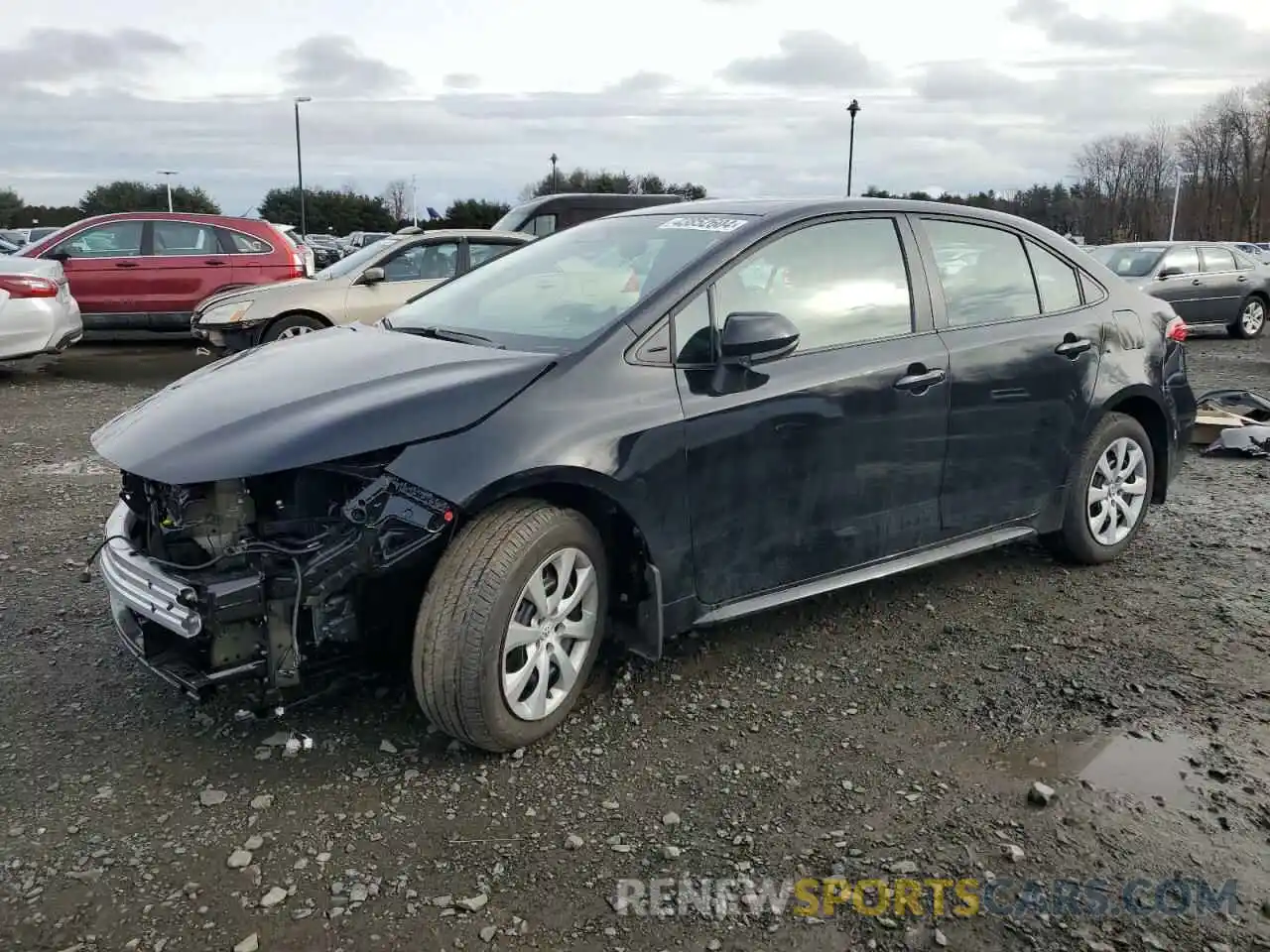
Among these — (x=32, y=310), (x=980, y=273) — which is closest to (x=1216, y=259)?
(x=980, y=273)

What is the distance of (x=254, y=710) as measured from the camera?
307 cm

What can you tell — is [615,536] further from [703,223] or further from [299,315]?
[299,315]

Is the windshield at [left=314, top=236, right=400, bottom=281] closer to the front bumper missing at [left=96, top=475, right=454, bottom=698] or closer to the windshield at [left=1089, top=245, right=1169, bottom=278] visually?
the front bumper missing at [left=96, top=475, right=454, bottom=698]

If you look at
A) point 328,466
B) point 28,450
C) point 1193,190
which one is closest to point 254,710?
point 328,466

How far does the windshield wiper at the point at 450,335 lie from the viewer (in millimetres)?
3623

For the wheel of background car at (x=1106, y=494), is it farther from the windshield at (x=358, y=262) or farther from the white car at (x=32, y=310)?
the white car at (x=32, y=310)

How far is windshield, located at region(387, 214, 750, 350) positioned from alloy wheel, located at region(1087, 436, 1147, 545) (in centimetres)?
221

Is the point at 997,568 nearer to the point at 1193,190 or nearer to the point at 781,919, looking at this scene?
the point at 781,919

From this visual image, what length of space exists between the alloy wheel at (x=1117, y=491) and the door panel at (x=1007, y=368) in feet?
1.03

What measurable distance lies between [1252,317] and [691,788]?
16.9 metres

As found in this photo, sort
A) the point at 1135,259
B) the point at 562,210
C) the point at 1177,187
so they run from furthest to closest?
the point at 1177,187
the point at 1135,259
the point at 562,210

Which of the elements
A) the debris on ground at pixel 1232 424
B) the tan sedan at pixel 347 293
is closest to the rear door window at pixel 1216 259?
the debris on ground at pixel 1232 424

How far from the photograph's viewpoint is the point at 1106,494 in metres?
4.85

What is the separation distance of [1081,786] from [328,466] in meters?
2.36
